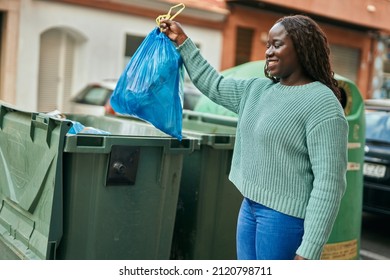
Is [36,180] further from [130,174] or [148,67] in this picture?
[148,67]

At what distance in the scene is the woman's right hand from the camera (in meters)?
3.05

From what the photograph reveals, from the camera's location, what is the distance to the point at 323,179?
2332mm

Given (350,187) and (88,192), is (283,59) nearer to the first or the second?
(88,192)

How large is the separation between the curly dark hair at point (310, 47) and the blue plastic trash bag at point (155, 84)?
2.84ft

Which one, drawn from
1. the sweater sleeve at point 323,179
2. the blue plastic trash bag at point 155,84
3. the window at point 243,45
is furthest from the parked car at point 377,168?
the window at point 243,45

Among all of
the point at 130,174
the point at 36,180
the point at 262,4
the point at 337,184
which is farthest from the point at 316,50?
the point at 262,4

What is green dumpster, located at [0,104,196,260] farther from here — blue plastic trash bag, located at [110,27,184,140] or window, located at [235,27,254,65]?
window, located at [235,27,254,65]

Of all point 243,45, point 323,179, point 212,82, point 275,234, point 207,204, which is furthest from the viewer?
point 243,45

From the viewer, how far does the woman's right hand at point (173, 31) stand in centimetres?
305

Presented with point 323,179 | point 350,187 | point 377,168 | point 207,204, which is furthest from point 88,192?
point 377,168

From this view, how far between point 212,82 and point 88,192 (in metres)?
1.00

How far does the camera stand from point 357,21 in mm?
19609

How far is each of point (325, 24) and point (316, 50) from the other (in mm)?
18300

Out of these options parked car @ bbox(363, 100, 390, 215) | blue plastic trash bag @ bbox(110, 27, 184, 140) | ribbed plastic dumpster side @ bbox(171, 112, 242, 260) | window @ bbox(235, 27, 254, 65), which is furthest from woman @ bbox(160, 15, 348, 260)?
window @ bbox(235, 27, 254, 65)
